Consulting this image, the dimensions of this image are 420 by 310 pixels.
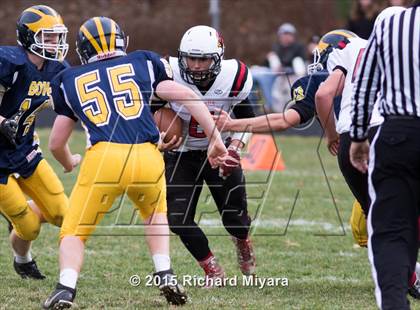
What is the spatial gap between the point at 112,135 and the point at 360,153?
1.25 m

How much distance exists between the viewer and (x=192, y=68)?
16.6ft

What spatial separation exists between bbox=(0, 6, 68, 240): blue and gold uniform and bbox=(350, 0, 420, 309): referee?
231 centimetres

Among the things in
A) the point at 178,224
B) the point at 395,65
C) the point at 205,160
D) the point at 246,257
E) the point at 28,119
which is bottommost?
the point at 246,257

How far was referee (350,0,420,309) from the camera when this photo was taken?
353 centimetres

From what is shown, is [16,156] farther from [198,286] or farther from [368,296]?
[368,296]

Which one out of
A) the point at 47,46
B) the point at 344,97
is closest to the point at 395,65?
the point at 344,97

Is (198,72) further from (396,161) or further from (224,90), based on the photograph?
(396,161)

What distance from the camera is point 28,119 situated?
17.6 ft

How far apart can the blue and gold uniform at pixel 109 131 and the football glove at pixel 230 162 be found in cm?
74

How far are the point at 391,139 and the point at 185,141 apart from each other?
2.08 metres

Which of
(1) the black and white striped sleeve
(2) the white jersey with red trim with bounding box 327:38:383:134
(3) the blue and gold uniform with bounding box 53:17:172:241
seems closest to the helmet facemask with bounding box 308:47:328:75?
(2) the white jersey with red trim with bounding box 327:38:383:134

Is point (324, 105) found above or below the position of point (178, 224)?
above

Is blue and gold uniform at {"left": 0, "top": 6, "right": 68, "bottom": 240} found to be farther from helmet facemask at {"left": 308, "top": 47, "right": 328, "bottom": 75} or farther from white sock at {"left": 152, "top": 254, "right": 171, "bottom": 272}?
helmet facemask at {"left": 308, "top": 47, "right": 328, "bottom": 75}

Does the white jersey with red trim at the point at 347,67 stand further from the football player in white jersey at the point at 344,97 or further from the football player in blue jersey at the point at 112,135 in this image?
the football player in blue jersey at the point at 112,135
